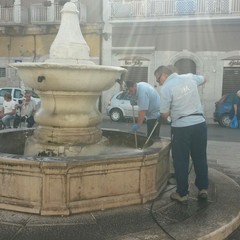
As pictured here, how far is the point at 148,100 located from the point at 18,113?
6589 mm

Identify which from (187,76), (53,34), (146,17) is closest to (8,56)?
(53,34)

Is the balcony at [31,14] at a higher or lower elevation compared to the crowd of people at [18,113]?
higher

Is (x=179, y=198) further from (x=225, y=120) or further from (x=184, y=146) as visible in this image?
(x=225, y=120)

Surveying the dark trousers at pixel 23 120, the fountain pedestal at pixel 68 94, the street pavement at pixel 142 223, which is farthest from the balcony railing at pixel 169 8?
the street pavement at pixel 142 223

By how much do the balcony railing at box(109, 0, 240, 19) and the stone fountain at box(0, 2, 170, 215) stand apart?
15.1m

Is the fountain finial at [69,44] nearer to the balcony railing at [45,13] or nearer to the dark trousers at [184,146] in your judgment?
the dark trousers at [184,146]

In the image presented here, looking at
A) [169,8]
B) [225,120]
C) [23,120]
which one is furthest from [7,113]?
[169,8]

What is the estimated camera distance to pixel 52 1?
23.1 m

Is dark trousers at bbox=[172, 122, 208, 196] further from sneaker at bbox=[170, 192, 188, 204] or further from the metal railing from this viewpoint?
the metal railing

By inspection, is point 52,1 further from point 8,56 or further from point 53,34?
Result: point 8,56

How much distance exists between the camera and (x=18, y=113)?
40.0ft

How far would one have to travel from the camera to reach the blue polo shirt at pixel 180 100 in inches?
183

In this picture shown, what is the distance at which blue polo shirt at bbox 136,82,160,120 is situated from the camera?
6.52 metres

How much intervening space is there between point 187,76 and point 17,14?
66.7 ft
